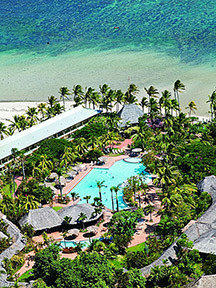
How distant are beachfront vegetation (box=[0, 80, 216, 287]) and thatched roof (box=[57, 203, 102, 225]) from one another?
23.2 inches

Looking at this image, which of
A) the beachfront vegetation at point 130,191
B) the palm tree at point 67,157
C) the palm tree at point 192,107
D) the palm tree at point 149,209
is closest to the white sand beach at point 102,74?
the palm tree at point 192,107

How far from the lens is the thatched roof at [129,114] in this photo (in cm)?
6486

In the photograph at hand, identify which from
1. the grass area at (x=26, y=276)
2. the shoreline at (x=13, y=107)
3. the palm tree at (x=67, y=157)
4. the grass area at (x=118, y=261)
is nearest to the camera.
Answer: the grass area at (x=26, y=276)

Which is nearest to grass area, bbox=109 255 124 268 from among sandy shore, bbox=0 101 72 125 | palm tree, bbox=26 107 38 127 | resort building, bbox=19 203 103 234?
resort building, bbox=19 203 103 234

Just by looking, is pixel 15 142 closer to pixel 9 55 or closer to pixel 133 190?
pixel 133 190

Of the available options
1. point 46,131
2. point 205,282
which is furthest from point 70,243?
point 46,131

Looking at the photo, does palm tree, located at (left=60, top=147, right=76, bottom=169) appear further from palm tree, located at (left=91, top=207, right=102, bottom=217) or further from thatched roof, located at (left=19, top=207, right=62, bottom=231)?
palm tree, located at (left=91, top=207, right=102, bottom=217)

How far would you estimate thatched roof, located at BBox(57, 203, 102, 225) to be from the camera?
143 ft

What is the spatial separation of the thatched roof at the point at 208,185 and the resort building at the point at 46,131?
21.9m

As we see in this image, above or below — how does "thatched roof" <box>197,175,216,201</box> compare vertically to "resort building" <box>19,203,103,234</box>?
above

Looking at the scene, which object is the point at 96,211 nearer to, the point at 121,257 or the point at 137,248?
the point at 137,248

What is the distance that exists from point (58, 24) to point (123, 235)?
108792mm

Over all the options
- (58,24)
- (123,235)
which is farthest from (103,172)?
(58,24)

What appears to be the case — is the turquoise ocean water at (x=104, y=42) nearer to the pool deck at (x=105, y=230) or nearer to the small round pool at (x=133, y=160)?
the small round pool at (x=133, y=160)
